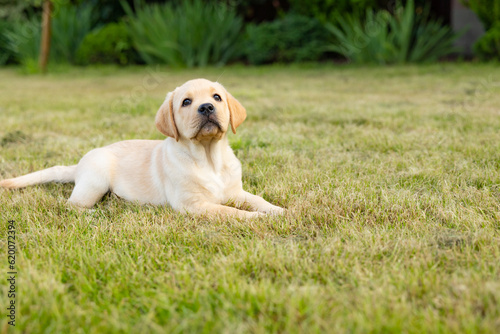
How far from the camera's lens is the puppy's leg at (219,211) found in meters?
2.48

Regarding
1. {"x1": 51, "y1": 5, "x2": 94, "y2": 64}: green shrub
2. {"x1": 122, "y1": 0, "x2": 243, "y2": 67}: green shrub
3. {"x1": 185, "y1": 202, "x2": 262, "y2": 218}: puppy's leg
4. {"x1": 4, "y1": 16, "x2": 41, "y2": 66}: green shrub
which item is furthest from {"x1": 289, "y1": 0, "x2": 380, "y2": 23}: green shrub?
{"x1": 185, "y1": 202, "x2": 262, "y2": 218}: puppy's leg

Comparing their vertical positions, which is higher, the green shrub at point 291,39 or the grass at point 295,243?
the green shrub at point 291,39

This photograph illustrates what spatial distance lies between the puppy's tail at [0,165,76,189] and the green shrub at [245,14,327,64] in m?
9.82

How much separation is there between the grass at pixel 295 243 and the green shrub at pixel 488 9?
623cm

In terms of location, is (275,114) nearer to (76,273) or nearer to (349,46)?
(76,273)

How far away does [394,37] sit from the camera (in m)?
11.0

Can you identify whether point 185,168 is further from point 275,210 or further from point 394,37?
point 394,37

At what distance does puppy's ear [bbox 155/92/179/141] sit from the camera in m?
2.78

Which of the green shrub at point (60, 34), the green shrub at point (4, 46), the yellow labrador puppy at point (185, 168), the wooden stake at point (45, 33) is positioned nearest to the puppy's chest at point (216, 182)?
the yellow labrador puppy at point (185, 168)

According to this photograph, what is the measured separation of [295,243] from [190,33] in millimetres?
11302

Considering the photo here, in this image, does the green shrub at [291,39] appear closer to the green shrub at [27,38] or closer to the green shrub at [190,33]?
the green shrub at [190,33]

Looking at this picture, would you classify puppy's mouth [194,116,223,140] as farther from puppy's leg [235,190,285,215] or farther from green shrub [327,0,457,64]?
green shrub [327,0,457,64]

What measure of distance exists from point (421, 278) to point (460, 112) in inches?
164

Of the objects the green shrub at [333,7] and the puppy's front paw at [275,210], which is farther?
the green shrub at [333,7]
